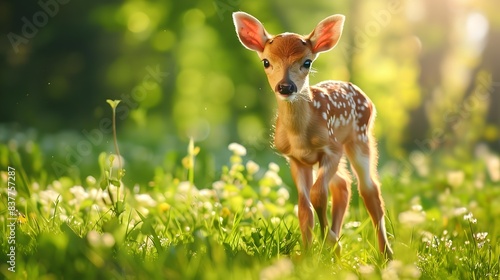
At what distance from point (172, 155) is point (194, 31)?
5491 mm

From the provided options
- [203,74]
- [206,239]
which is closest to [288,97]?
[206,239]

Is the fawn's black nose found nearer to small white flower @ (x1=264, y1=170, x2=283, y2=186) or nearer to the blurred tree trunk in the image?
small white flower @ (x1=264, y1=170, x2=283, y2=186)

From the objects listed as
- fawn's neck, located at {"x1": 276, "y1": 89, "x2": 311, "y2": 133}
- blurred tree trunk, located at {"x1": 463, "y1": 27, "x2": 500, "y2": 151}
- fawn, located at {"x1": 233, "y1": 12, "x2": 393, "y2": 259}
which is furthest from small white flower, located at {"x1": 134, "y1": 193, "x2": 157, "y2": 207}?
blurred tree trunk, located at {"x1": 463, "y1": 27, "x2": 500, "y2": 151}

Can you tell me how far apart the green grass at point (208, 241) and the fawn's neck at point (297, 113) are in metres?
0.64

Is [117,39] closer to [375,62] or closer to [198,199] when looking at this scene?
[375,62]

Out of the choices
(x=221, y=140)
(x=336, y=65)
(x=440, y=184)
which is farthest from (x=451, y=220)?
(x=221, y=140)

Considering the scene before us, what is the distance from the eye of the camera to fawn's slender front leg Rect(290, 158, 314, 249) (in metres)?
4.34

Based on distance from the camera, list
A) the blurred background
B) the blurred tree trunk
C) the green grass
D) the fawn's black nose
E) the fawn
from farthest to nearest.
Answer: the blurred tree trunk, the blurred background, the fawn, the fawn's black nose, the green grass

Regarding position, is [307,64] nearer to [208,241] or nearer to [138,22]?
[208,241]

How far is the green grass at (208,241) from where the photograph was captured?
3674mm

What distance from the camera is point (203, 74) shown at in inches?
477

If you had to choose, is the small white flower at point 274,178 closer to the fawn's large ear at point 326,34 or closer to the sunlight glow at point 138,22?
the fawn's large ear at point 326,34

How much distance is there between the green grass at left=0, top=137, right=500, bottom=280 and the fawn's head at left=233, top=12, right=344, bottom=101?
2.95 feet

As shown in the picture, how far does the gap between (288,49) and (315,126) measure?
0.49m
